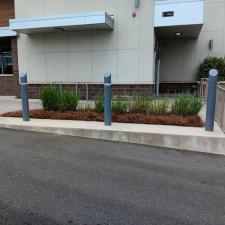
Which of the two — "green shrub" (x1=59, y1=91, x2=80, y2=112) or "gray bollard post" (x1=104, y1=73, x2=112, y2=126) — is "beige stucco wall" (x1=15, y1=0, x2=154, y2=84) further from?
"gray bollard post" (x1=104, y1=73, x2=112, y2=126)

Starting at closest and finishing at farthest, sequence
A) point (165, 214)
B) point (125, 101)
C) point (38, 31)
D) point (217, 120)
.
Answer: point (165, 214) → point (217, 120) → point (125, 101) → point (38, 31)

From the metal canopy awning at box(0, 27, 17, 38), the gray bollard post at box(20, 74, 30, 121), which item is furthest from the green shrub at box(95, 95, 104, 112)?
the metal canopy awning at box(0, 27, 17, 38)

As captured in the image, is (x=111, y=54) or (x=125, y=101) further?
(x=111, y=54)

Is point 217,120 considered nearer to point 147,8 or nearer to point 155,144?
point 155,144

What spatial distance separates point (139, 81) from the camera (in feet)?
41.6

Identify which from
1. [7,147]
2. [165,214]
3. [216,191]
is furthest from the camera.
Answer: [7,147]

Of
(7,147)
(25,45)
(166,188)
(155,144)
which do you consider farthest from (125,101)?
(25,45)

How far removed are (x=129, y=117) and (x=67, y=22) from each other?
560 centimetres

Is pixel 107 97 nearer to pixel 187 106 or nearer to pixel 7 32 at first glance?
pixel 187 106

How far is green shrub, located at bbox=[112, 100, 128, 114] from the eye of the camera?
8.69 m

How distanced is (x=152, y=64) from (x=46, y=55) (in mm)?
4899

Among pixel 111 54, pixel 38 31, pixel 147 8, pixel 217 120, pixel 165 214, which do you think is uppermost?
pixel 147 8

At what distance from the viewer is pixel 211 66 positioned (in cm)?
1474

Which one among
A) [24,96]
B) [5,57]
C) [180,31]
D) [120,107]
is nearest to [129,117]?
[120,107]
